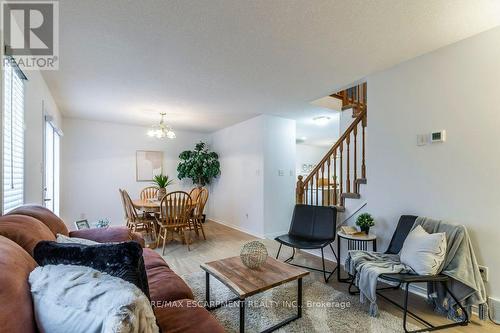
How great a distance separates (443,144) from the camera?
7.09 feet

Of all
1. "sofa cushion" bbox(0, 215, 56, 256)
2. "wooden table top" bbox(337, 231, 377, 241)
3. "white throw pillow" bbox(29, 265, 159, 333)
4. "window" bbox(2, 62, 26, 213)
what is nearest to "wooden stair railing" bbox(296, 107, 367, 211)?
"wooden table top" bbox(337, 231, 377, 241)

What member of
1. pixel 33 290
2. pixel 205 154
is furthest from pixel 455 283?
pixel 205 154

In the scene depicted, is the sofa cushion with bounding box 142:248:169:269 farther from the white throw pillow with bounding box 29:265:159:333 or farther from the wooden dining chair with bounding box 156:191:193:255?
the wooden dining chair with bounding box 156:191:193:255

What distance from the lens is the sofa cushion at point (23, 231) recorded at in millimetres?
1193

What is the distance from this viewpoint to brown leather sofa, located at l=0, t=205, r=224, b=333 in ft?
2.48

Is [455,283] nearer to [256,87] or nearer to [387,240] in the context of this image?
[387,240]

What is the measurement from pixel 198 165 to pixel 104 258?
4659 millimetres

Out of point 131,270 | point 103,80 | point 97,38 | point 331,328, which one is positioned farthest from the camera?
point 103,80

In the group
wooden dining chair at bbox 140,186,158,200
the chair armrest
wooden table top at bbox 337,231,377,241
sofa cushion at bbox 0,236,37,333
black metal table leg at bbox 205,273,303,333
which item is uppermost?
sofa cushion at bbox 0,236,37,333

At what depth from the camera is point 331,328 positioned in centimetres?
178

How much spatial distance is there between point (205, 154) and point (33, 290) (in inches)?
194

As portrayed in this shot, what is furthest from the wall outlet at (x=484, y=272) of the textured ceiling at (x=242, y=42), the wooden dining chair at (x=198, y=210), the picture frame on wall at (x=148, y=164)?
the picture frame on wall at (x=148, y=164)

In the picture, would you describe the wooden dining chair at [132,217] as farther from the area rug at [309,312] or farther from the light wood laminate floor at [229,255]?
the area rug at [309,312]

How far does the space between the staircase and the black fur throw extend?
8.54 ft
